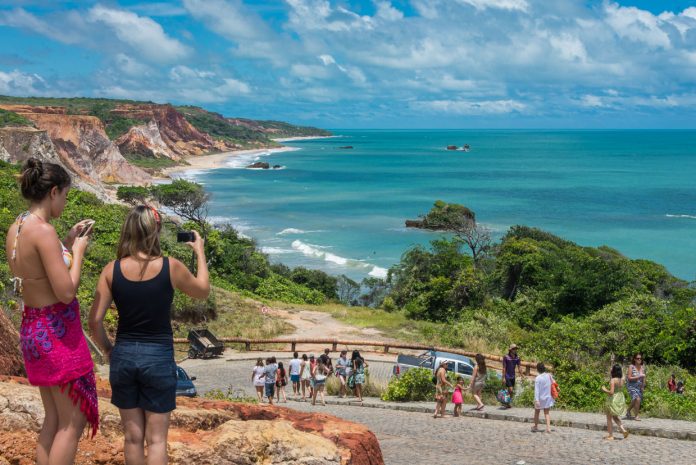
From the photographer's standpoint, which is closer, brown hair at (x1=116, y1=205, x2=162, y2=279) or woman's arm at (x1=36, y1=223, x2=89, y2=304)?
woman's arm at (x1=36, y1=223, x2=89, y2=304)

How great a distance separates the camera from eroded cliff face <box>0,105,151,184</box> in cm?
7144

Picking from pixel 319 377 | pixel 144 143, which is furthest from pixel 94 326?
pixel 144 143

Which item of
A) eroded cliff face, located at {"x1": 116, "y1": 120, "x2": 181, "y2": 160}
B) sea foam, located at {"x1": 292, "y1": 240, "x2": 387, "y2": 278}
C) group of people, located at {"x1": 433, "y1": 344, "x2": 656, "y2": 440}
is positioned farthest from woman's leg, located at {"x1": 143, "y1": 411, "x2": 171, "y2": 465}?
eroded cliff face, located at {"x1": 116, "y1": 120, "x2": 181, "y2": 160}

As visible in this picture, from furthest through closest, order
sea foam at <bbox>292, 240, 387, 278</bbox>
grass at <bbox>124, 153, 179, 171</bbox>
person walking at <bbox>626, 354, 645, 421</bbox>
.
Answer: grass at <bbox>124, 153, 179, 171</bbox> < sea foam at <bbox>292, 240, 387, 278</bbox> < person walking at <bbox>626, 354, 645, 421</bbox>

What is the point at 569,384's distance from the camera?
1478 centimetres

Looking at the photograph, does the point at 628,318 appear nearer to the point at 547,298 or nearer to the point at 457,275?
the point at 547,298

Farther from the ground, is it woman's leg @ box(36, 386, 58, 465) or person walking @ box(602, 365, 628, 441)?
woman's leg @ box(36, 386, 58, 465)

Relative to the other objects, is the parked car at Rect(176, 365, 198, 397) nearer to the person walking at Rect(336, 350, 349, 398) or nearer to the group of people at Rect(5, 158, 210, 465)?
the person walking at Rect(336, 350, 349, 398)

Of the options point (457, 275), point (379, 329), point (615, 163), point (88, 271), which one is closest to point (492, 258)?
point (457, 275)

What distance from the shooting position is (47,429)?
3.94m

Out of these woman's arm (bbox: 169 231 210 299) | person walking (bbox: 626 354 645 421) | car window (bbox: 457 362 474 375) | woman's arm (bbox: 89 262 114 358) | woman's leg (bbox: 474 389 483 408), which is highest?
woman's arm (bbox: 169 231 210 299)

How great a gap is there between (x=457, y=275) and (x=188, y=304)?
12.1 metres

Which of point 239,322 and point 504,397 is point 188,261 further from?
point 504,397

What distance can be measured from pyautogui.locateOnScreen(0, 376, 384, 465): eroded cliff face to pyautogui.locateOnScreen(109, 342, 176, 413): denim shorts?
2.42 feet
